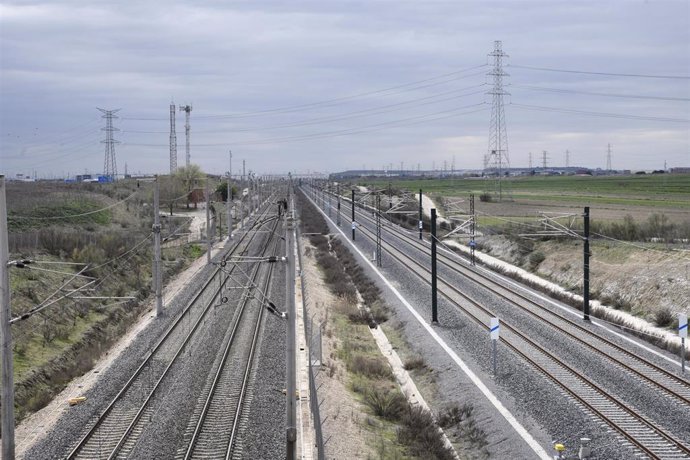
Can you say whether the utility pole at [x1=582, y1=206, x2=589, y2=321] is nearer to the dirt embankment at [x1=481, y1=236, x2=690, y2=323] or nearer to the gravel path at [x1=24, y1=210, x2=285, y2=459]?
the dirt embankment at [x1=481, y1=236, x2=690, y2=323]

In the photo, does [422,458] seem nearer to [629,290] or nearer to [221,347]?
[221,347]

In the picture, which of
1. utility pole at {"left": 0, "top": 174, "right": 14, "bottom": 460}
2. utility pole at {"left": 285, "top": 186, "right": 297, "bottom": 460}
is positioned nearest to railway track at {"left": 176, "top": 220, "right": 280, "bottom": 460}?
utility pole at {"left": 285, "top": 186, "right": 297, "bottom": 460}

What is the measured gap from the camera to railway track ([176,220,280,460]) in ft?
47.0

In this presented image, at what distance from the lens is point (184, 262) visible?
151 ft

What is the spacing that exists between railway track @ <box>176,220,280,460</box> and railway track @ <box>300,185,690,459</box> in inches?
328

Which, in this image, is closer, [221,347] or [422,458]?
[422,458]

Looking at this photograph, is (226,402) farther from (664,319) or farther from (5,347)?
(664,319)

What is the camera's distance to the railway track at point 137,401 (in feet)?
47.0

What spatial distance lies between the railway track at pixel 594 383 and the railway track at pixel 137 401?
963 cm

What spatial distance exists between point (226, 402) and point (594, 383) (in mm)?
9782

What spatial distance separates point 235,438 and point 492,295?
2142cm

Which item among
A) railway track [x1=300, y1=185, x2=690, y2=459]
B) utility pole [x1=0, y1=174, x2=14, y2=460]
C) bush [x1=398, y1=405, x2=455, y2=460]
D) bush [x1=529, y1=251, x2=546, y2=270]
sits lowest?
bush [x1=398, y1=405, x2=455, y2=460]

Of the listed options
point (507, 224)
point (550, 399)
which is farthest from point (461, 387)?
point (507, 224)

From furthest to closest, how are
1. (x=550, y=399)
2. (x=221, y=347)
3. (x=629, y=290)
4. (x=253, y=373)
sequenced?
(x=629, y=290), (x=221, y=347), (x=253, y=373), (x=550, y=399)
